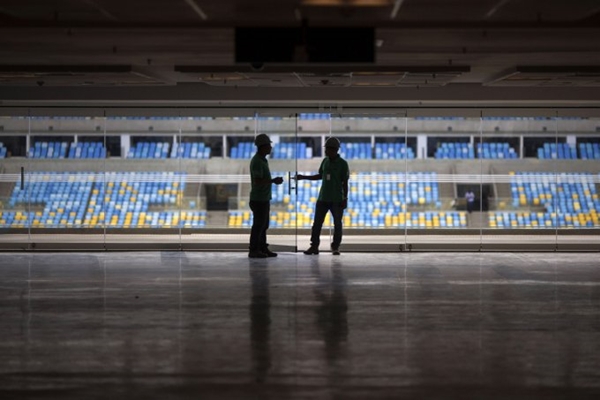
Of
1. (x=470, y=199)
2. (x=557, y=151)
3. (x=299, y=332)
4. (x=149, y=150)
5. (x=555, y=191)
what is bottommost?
(x=299, y=332)

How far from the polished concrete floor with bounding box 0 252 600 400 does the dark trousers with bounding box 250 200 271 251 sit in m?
1.14

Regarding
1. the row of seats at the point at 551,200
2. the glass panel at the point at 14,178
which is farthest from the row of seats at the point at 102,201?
the row of seats at the point at 551,200

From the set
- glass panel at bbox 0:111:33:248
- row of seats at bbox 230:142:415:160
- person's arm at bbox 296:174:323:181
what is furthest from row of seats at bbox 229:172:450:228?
glass panel at bbox 0:111:33:248

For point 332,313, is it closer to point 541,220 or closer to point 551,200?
point 541,220

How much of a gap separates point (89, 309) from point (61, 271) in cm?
320

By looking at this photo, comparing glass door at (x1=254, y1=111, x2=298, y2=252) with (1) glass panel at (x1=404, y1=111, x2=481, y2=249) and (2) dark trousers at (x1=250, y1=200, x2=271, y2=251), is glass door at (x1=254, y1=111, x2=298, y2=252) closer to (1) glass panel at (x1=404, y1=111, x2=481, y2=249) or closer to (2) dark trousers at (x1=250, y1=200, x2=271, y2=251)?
(2) dark trousers at (x1=250, y1=200, x2=271, y2=251)

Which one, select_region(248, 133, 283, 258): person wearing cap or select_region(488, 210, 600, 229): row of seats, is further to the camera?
select_region(488, 210, 600, 229): row of seats

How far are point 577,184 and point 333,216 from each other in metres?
4.60

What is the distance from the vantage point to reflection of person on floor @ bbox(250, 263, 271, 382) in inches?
204

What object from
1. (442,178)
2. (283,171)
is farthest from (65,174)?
(442,178)

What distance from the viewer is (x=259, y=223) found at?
11.8 m

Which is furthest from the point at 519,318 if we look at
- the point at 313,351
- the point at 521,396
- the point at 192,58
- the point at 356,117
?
the point at 356,117

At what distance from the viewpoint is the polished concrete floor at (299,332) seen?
469 cm

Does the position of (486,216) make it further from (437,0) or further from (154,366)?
(154,366)
